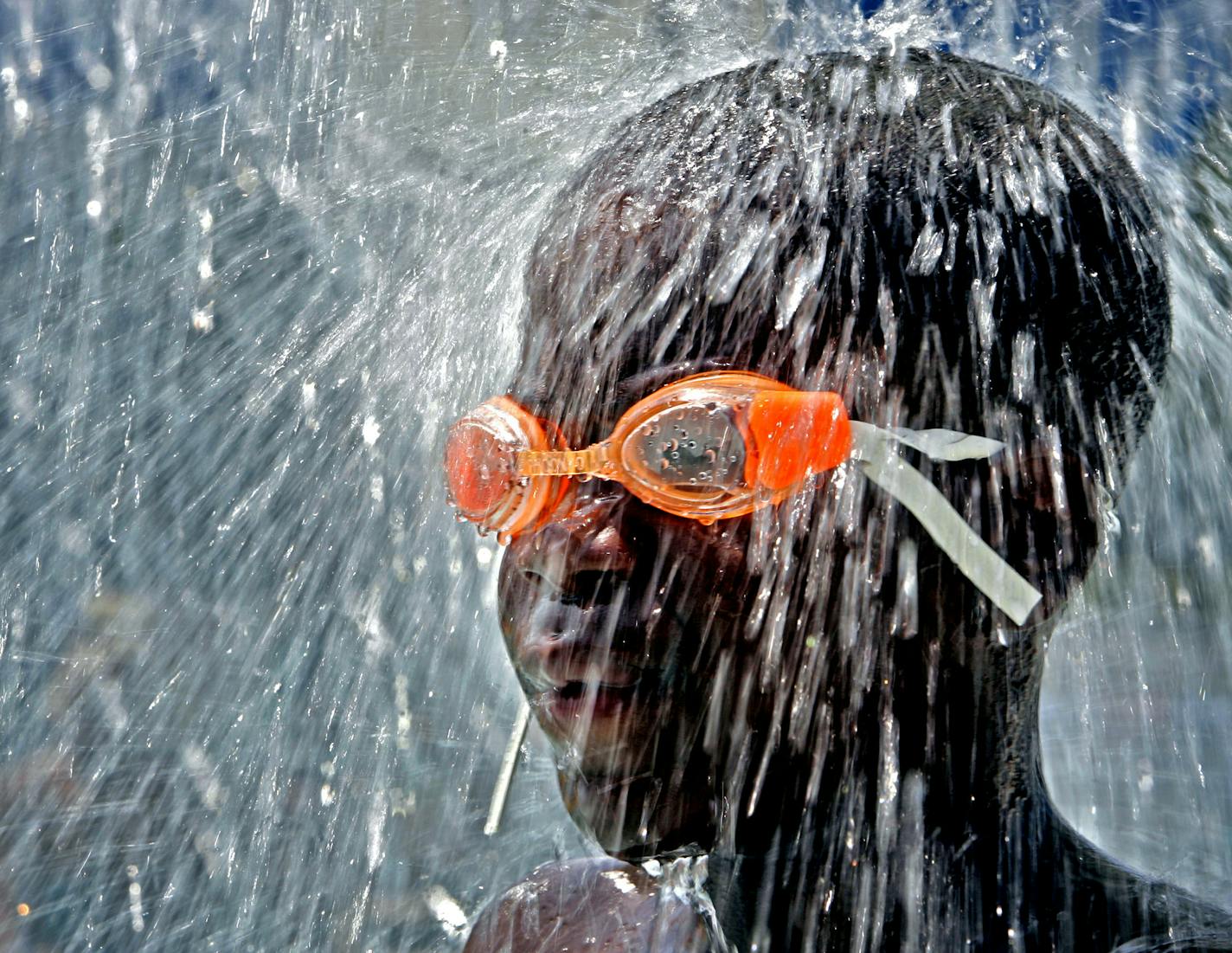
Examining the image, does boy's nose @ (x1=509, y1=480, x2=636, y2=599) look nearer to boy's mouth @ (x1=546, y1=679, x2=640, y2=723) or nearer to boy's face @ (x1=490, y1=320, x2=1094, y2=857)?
boy's face @ (x1=490, y1=320, x2=1094, y2=857)

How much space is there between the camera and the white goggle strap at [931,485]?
5.87ft

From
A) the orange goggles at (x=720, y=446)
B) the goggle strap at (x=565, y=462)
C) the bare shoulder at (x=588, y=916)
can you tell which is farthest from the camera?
the bare shoulder at (x=588, y=916)

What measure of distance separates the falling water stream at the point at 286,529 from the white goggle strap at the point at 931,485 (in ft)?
4.67

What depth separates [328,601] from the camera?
433 cm

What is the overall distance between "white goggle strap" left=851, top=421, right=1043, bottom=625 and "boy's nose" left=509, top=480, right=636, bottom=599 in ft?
1.26

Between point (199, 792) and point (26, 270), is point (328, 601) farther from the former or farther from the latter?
point (26, 270)

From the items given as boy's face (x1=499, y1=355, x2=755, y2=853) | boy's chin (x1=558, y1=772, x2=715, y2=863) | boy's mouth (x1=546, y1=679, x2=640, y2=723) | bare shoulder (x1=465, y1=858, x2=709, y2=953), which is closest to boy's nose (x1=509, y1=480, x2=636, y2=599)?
boy's face (x1=499, y1=355, x2=755, y2=853)

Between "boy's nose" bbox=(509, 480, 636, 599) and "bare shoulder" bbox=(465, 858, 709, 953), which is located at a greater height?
"boy's nose" bbox=(509, 480, 636, 599)

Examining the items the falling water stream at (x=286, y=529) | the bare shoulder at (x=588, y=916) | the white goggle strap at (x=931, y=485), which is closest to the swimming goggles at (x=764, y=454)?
the white goggle strap at (x=931, y=485)

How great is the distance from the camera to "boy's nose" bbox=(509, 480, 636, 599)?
6.13ft

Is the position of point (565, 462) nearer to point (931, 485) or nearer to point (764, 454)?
point (764, 454)

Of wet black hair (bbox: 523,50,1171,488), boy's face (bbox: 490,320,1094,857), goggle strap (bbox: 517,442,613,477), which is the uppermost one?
wet black hair (bbox: 523,50,1171,488)

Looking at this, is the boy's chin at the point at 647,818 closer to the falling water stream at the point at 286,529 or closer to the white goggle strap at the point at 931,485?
the white goggle strap at the point at 931,485

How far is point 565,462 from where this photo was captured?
1.94 metres
